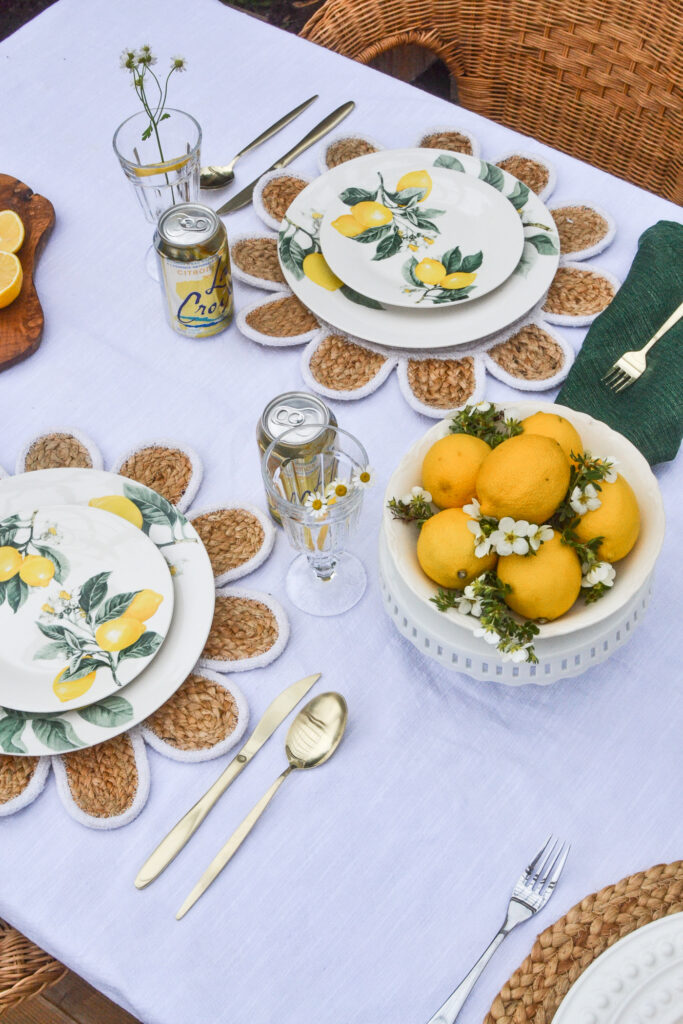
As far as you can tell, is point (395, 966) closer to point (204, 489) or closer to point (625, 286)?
point (204, 489)

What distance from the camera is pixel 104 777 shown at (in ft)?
2.55

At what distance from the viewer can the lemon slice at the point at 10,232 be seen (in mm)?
1061

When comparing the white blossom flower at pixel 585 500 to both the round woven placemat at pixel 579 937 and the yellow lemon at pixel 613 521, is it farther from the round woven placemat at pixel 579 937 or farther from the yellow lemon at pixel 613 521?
the round woven placemat at pixel 579 937

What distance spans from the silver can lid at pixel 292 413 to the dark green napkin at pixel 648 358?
26 centimetres

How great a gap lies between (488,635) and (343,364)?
399 mm

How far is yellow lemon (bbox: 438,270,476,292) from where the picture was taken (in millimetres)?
991

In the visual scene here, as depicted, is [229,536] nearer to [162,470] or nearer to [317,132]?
[162,470]

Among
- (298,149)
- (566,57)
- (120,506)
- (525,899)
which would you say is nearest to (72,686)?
(120,506)

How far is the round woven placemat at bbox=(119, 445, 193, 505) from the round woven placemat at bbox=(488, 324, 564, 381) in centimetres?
Answer: 32

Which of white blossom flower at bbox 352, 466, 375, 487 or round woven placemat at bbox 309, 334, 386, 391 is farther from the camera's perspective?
round woven placemat at bbox 309, 334, 386, 391

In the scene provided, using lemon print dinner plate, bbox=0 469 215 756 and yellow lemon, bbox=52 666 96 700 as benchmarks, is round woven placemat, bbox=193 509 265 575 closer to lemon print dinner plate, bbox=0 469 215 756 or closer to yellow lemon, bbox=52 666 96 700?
lemon print dinner plate, bbox=0 469 215 756

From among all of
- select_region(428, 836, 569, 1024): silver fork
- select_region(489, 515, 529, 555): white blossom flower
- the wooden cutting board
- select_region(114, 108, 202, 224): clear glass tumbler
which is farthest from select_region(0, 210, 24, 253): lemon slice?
select_region(428, 836, 569, 1024): silver fork

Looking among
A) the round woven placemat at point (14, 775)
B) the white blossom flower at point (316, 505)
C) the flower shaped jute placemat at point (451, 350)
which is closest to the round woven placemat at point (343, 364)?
the flower shaped jute placemat at point (451, 350)

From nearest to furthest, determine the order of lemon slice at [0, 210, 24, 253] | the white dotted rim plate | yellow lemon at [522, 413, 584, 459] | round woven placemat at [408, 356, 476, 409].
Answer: the white dotted rim plate
yellow lemon at [522, 413, 584, 459]
round woven placemat at [408, 356, 476, 409]
lemon slice at [0, 210, 24, 253]
